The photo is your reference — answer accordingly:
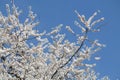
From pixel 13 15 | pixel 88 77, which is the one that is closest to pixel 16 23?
pixel 13 15

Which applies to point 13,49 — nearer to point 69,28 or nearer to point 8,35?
point 8,35

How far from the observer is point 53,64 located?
10414 mm

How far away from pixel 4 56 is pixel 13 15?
197 centimetres

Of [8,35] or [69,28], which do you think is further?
[8,35]

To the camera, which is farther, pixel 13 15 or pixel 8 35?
pixel 13 15

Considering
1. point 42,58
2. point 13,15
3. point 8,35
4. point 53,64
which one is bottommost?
point 53,64

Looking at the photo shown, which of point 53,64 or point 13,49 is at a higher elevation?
point 13,49

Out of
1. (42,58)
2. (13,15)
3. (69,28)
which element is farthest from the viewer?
(13,15)

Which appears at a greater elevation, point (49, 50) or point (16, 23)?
point (16, 23)

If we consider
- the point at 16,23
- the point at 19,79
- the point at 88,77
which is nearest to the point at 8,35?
the point at 16,23

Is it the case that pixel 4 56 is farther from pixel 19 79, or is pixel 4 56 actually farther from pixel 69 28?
pixel 69 28

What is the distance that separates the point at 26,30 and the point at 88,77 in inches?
114

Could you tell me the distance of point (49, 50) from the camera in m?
11.5

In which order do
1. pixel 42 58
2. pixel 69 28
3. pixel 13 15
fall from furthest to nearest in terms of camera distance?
pixel 13 15, pixel 42 58, pixel 69 28
